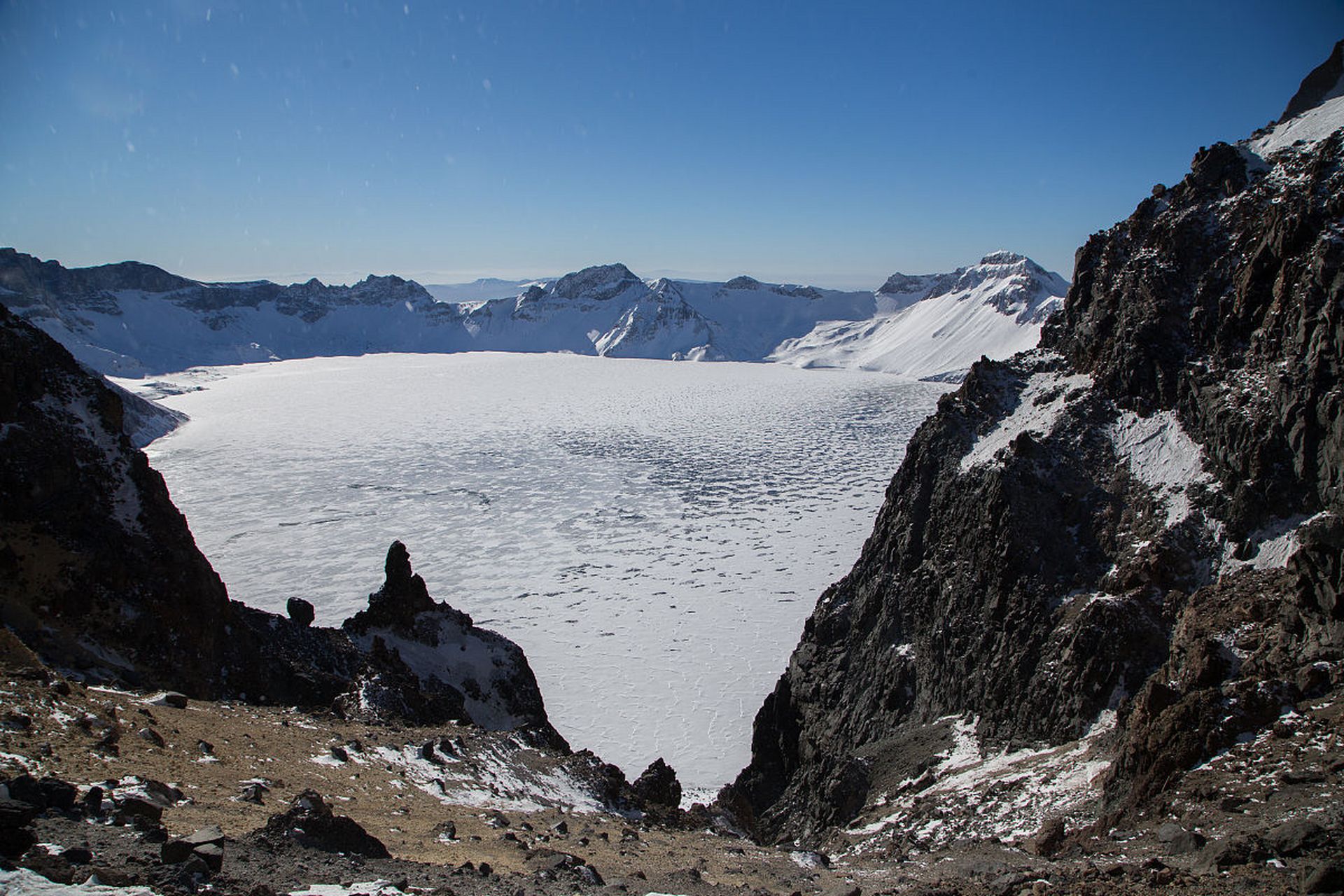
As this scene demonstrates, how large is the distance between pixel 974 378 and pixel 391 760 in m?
22.7

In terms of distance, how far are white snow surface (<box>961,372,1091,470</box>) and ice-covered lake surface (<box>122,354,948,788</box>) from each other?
1615 cm

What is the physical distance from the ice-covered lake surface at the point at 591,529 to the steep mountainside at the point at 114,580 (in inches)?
553

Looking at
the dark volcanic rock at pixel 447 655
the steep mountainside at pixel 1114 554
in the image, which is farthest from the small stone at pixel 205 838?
the dark volcanic rock at pixel 447 655

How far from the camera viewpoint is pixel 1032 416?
2648 cm

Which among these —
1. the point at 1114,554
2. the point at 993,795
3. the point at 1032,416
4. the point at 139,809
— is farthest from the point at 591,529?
the point at 139,809

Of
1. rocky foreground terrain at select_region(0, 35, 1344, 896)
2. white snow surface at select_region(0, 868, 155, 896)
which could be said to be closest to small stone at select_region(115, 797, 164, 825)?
rocky foreground terrain at select_region(0, 35, 1344, 896)

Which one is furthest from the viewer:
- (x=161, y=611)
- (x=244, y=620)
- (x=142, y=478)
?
(x=244, y=620)

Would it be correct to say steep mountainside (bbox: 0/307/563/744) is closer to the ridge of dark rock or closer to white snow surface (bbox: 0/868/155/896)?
white snow surface (bbox: 0/868/155/896)

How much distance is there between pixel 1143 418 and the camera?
23.5 meters

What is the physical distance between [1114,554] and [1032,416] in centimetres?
635

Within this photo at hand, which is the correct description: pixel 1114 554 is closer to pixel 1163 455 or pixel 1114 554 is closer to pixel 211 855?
pixel 1163 455

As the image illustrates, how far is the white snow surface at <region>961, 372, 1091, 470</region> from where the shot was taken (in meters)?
25.7

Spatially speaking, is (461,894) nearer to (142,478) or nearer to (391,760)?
(391,760)

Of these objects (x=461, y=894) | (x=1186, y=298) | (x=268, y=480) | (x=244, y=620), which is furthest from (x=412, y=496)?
(x=461, y=894)
